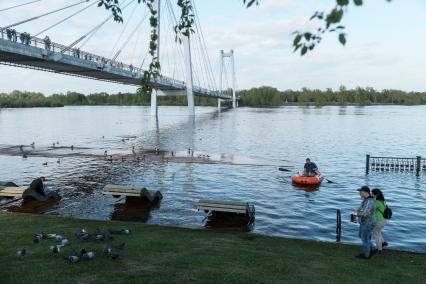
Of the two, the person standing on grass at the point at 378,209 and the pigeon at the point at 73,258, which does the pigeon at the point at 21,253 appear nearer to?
the pigeon at the point at 73,258

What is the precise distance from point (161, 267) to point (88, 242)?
3.12 meters

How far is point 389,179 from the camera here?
3028 cm

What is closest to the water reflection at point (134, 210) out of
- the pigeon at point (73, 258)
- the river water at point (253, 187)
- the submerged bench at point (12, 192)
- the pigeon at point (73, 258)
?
the river water at point (253, 187)

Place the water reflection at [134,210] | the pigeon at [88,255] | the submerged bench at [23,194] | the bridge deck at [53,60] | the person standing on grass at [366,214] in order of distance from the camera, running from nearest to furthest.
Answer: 1. the pigeon at [88,255]
2. the person standing on grass at [366,214]
3. the water reflection at [134,210]
4. the submerged bench at [23,194]
5. the bridge deck at [53,60]

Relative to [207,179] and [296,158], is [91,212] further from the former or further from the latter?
[296,158]

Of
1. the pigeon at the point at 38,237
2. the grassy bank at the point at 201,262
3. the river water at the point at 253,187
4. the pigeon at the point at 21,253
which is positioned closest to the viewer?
the grassy bank at the point at 201,262

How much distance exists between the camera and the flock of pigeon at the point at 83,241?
10420mm

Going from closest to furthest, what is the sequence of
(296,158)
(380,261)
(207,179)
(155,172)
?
1. (380,261)
2. (207,179)
3. (155,172)
4. (296,158)

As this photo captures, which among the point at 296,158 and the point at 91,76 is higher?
the point at 91,76

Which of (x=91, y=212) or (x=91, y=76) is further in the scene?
(x=91, y=76)

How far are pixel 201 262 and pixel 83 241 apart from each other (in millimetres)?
3764

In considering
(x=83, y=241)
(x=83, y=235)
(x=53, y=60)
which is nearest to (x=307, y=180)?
(x=83, y=235)

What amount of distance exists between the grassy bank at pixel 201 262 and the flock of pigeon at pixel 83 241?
14cm

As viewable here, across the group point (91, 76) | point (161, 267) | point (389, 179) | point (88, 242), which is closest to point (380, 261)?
point (161, 267)
